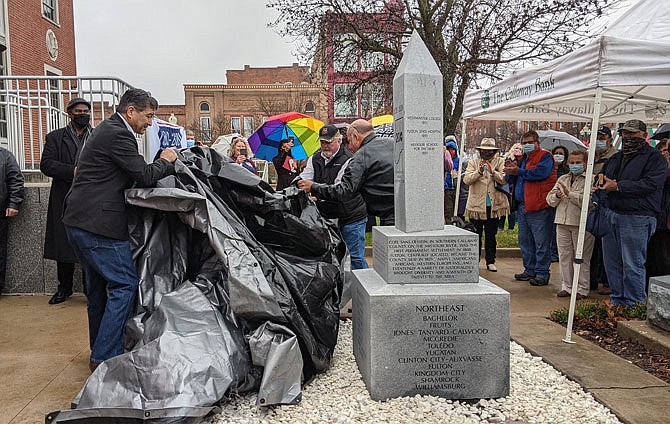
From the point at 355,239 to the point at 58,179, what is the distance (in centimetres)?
337

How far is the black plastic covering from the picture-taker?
3434 millimetres

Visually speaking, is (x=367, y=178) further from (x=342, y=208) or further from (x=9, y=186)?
(x=9, y=186)

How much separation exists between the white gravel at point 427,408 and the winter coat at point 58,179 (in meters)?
3.64

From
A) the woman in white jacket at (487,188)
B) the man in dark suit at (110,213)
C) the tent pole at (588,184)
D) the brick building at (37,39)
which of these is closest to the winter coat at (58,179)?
the man in dark suit at (110,213)

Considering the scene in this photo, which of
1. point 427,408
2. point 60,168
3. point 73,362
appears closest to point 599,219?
point 427,408

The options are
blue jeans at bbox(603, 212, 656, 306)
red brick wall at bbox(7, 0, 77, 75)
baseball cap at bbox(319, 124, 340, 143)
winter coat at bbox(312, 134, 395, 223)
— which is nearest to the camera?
winter coat at bbox(312, 134, 395, 223)

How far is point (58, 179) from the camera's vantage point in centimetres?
634

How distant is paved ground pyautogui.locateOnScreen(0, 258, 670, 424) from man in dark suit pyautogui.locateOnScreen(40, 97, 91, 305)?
2.23 feet

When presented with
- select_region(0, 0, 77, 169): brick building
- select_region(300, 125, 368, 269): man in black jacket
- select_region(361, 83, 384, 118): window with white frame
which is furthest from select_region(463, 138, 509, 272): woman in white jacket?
select_region(0, 0, 77, 169): brick building

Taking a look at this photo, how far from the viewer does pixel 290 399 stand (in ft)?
12.2

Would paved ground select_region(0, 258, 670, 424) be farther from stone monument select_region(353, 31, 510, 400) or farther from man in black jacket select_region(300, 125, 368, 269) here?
man in black jacket select_region(300, 125, 368, 269)

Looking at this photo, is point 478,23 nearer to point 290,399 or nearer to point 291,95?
point 290,399

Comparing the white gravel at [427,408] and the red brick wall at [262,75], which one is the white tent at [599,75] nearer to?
the white gravel at [427,408]

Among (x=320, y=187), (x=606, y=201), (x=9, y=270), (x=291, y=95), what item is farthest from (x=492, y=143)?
(x=291, y=95)
